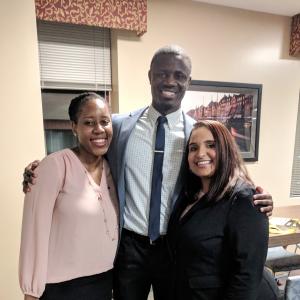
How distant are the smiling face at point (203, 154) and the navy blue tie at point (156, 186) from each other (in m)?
0.17

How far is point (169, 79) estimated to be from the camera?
4.35 ft

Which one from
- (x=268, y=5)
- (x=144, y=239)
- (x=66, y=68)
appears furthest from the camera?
(x=268, y=5)

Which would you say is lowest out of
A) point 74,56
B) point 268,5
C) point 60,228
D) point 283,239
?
point 283,239

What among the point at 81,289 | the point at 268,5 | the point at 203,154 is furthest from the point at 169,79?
the point at 268,5

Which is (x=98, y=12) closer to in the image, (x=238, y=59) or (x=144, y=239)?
(x=238, y=59)

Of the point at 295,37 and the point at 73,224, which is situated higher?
the point at 295,37

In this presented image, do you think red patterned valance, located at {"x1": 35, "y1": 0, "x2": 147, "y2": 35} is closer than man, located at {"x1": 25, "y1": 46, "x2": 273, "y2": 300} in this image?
No

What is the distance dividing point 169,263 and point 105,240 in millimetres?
306

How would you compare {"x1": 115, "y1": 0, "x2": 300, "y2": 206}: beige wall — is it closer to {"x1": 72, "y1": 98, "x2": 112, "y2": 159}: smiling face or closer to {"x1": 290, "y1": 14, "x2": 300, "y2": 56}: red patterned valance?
{"x1": 290, "y1": 14, "x2": 300, "y2": 56}: red patterned valance

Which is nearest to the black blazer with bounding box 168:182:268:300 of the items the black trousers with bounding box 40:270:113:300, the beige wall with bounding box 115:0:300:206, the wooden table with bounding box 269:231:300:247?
the black trousers with bounding box 40:270:113:300

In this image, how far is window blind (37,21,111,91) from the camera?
2.40m

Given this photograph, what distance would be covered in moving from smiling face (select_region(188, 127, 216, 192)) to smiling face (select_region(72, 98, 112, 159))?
384 millimetres

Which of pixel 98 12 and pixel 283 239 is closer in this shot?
pixel 283 239

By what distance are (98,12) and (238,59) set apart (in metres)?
1.46
